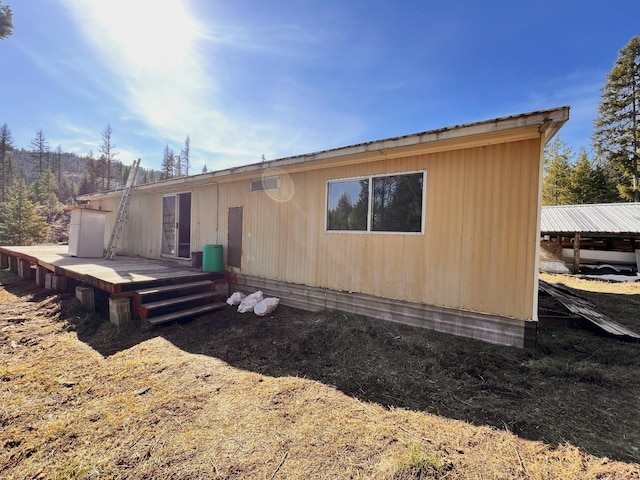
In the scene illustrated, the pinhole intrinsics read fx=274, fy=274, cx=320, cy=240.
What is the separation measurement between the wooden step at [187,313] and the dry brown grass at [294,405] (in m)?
0.23

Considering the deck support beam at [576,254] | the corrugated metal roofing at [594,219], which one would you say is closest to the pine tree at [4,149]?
the corrugated metal roofing at [594,219]

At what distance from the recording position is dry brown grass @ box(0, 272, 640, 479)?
1.79 meters

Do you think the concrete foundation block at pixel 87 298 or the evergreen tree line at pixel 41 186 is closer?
the concrete foundation block at pixel 87 298

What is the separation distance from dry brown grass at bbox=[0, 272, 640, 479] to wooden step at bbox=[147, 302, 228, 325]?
9.0 inches

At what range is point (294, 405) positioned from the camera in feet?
8.16

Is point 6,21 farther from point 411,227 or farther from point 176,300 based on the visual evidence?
point 411,227

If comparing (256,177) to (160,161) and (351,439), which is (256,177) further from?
(160,161)

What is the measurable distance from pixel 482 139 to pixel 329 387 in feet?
11.6

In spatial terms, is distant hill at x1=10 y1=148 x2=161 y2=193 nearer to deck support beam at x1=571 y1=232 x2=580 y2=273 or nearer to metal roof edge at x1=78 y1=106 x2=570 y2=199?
metal roof edge at x1=78 y1=106 x2=570 y2=199

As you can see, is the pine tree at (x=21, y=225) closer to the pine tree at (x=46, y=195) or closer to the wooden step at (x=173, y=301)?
the pine tree at (x=46, y=195)

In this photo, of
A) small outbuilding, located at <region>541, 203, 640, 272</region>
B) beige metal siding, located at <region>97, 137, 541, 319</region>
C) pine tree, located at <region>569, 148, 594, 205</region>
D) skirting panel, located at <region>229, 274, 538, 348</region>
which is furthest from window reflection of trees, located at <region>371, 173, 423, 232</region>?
pine tree, located at <region>569, 148, 594, 205</region>

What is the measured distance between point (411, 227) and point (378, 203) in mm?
669

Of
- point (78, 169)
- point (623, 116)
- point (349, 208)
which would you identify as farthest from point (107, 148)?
point (78, 169)

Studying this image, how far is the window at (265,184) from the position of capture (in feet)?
18.9
